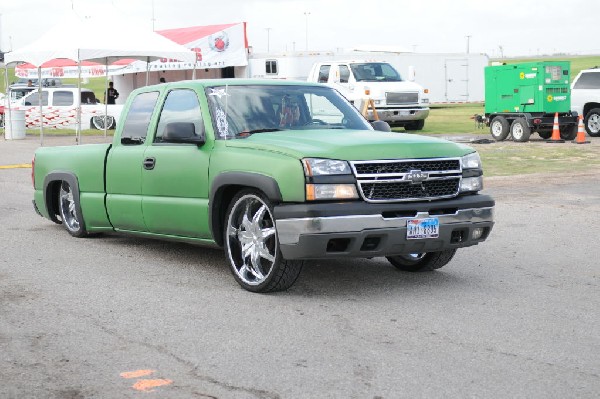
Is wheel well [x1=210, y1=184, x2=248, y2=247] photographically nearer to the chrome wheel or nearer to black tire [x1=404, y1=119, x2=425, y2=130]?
the chrome wheel

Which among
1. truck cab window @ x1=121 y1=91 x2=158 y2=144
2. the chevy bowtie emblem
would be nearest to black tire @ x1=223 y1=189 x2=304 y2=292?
the chevy bowtie emblem

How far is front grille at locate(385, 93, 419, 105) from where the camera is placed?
96.2 ft

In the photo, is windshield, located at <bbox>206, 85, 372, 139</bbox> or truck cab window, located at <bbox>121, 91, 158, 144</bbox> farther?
truck cab window, located at <bbox>121, 91, 158, 144</bbox>

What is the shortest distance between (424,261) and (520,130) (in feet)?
57.2

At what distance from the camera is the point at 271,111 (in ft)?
26.7

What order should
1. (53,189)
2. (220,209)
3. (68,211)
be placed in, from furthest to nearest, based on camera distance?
(53,189) < (68,211) < (220,209)

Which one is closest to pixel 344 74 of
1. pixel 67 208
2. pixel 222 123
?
pixel 67 208

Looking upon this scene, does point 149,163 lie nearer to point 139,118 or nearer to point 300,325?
point 139,118

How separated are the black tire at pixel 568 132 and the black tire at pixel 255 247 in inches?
754

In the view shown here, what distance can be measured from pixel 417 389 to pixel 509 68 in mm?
21091

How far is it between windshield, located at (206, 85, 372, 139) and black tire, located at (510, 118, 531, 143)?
1668 centimetres

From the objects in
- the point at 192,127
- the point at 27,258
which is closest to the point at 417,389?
the point at 192,127

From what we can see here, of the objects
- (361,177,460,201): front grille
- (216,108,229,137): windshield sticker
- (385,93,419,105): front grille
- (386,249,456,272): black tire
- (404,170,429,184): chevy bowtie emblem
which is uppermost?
(385,93,419,105): front grille

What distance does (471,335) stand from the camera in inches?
234
